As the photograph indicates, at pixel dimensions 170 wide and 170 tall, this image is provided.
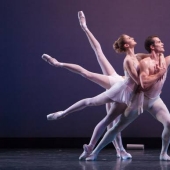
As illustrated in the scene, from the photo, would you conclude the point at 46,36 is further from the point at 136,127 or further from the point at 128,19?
the point at 136,127

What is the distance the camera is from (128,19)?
7172mm

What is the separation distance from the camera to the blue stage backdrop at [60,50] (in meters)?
7.15

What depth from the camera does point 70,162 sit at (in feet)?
16.6

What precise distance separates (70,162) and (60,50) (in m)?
2.44

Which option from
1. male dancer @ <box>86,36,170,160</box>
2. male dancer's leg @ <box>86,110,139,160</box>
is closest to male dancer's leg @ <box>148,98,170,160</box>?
male dancer @ <box>86,36,170,160</box>

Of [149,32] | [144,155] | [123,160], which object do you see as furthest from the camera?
[149,32]

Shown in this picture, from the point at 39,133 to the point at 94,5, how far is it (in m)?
1.91

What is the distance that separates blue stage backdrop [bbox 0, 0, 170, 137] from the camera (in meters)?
7.15

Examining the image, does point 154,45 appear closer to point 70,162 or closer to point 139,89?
point 139,89

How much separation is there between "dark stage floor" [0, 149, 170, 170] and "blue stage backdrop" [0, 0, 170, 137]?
1.13 metres

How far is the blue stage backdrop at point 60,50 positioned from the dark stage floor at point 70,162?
3.71 ft

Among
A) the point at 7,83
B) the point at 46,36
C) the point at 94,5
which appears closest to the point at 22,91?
the point at 7,83

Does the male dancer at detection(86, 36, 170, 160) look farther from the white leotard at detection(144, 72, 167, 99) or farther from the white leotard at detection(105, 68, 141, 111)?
the white leotard at detection(105, 68, 141, 111)

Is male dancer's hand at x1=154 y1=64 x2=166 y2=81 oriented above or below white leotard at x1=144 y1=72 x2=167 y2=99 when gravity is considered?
above
